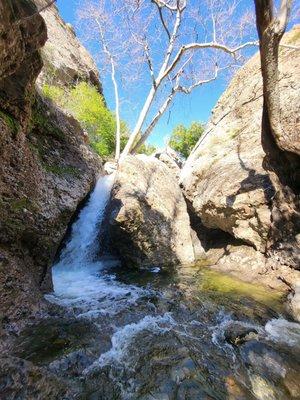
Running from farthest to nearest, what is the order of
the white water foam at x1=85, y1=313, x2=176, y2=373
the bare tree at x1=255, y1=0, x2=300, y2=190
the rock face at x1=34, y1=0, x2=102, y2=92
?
1. the rock face at x1=34, y1=0, x2=102, y2=92
2. the bare tree at x1=255, y1=0, x2=300, y2=190
3. the white water foam at x1=85, y1=313, x2=176, y2=373

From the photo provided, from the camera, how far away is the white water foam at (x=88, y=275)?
558cm

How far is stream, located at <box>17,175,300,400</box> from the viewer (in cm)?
335

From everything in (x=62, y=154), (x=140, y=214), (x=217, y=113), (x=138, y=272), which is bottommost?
(x=138, y=272)

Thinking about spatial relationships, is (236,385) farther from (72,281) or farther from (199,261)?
(199,261)

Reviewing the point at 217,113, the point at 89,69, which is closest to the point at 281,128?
the point at 217,113

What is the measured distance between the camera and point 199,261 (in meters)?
9.30

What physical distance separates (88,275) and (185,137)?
26.6 meters

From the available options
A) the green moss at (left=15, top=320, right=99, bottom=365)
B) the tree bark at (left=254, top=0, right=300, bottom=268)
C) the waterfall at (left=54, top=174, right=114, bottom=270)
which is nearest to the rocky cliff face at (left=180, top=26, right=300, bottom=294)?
the tree bark at (left=254, top=0, right=300, bottom=268)

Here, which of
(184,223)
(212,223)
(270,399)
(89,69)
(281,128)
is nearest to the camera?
(270,399)

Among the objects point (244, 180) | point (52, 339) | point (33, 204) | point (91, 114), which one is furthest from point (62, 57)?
point (52, 339)

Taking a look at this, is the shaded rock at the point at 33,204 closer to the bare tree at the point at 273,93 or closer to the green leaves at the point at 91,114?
the bare tree at the point at 273,93

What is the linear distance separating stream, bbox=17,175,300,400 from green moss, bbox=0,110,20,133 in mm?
3262

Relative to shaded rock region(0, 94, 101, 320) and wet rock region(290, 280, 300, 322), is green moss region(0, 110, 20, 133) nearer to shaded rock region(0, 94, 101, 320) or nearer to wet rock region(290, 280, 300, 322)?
shaded rock region(0, 94, 101, 320)

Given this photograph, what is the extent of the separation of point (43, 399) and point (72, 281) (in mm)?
4647
